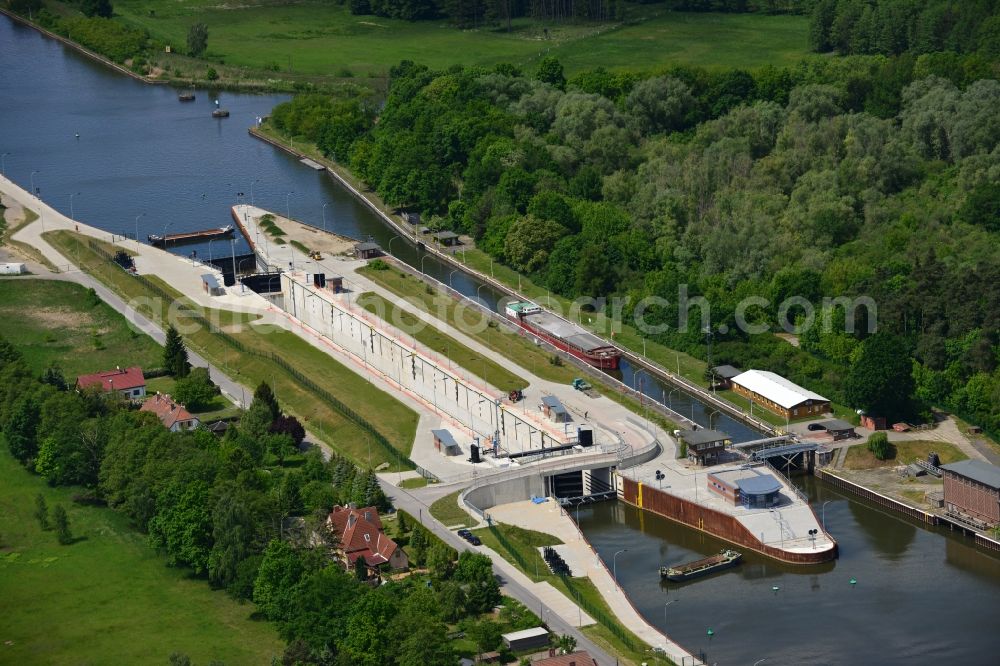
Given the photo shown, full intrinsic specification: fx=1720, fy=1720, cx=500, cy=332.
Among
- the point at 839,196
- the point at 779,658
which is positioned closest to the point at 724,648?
the point at 779,658

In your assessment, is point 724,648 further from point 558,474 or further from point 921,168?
point 921,168

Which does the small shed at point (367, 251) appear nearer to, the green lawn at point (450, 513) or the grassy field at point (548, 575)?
the green lawn at point (450, 513)

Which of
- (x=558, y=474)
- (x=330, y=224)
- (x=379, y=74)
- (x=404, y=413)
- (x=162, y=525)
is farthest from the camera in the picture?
(x=379, y=74)

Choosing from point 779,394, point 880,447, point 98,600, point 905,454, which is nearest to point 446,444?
point 779,394

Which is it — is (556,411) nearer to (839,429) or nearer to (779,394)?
(779,394)

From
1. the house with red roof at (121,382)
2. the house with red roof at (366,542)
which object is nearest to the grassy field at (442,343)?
the house with red roof at (121,382)

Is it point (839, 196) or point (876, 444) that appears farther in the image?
point (839, 196)
